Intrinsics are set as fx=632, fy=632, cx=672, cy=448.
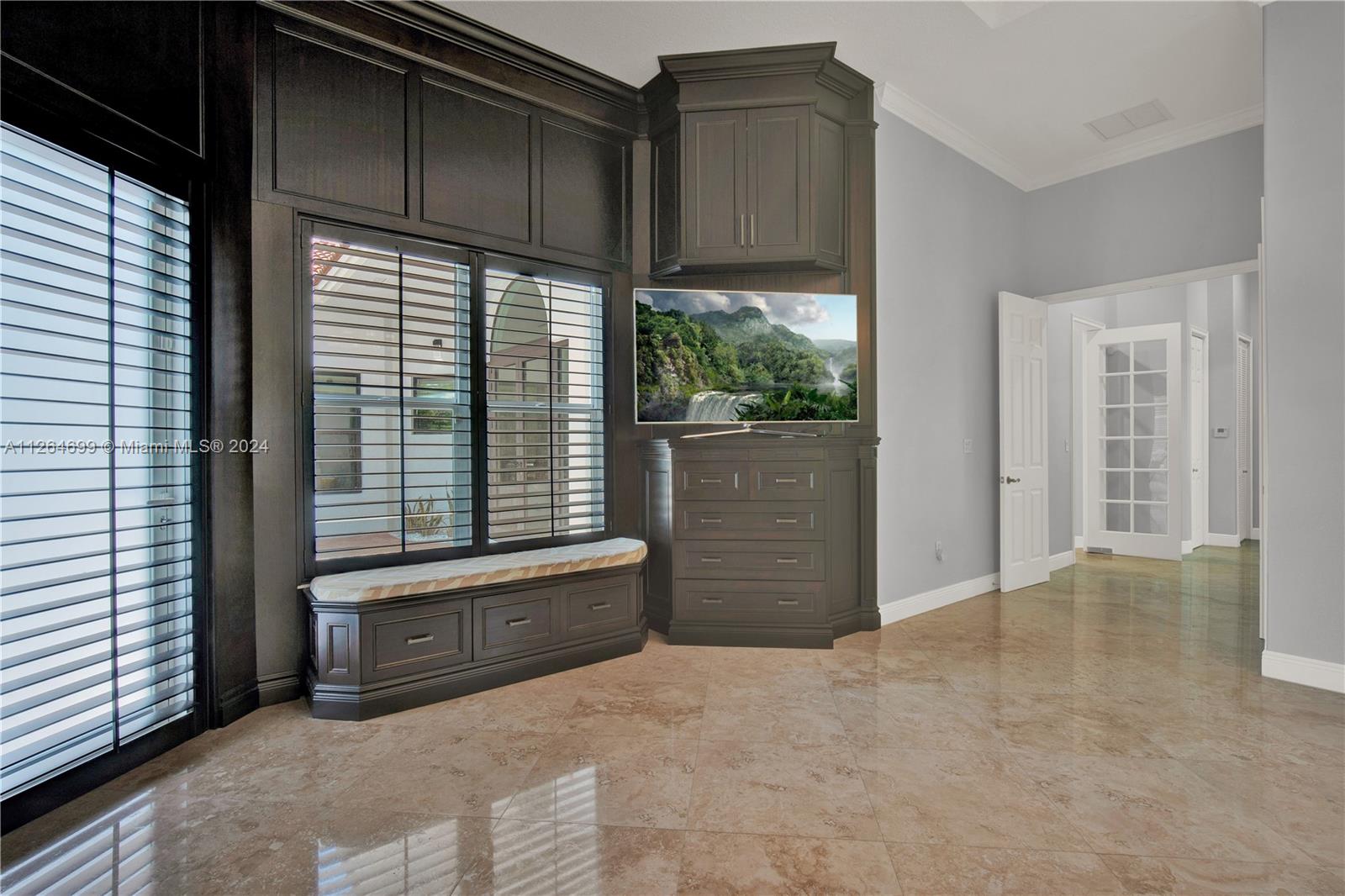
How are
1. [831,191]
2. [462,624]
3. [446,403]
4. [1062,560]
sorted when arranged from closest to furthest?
[462,624] < [446,403] < [831,191] < [1062,560]

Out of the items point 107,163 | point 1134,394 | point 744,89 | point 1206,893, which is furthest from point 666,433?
point 1134,394

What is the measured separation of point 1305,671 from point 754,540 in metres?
2.53

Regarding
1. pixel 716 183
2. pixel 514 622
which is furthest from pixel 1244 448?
pixel 514 622

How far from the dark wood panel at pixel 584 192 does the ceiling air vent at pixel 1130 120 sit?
3.24 m

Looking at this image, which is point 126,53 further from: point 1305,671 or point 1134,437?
point 1134,437

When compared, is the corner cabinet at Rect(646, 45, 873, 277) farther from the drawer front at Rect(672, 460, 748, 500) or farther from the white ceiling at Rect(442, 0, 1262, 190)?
the drawer front at Rect(672, 460, 748, 500)

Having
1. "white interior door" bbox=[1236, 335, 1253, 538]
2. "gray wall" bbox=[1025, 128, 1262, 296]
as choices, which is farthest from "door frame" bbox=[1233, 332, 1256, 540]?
"gray wall" bbox=[1025, 128, 1262, 296]

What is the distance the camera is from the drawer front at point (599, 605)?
315cm

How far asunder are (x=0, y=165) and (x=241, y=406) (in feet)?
3.52

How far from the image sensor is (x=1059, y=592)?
4.66m

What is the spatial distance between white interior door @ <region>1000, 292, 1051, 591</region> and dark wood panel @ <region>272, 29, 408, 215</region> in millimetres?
4163

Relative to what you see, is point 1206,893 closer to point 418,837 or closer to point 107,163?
point 418,837

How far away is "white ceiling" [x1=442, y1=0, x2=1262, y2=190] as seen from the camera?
10.4 ft

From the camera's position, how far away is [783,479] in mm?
3449
